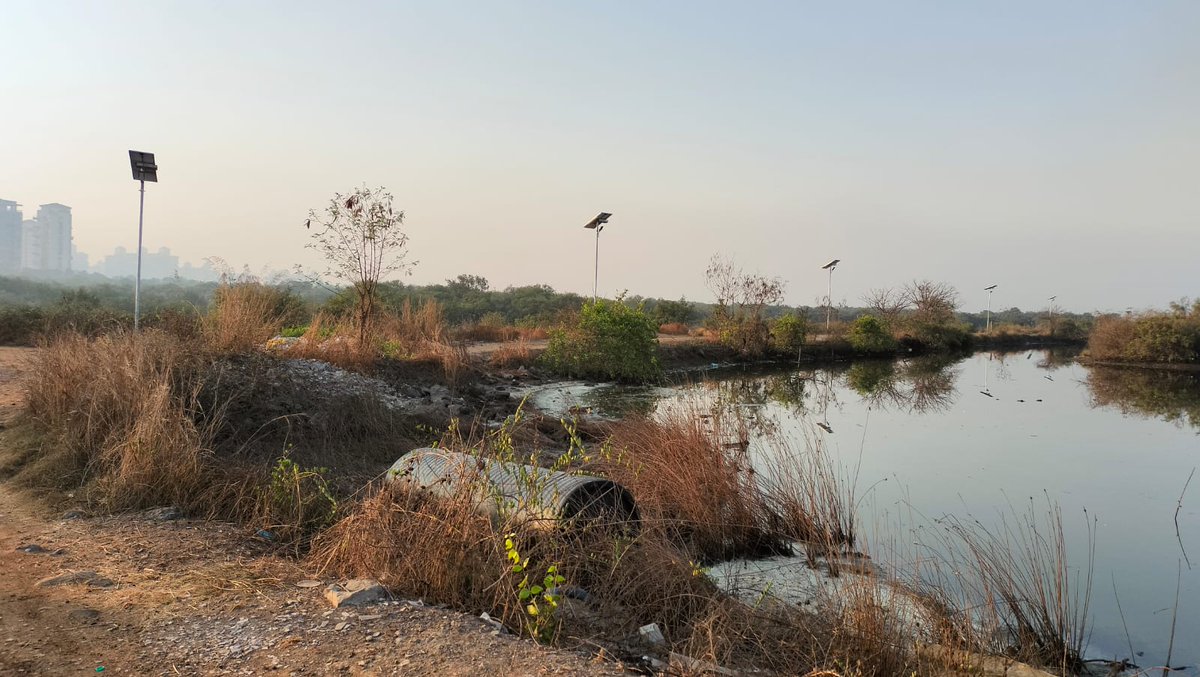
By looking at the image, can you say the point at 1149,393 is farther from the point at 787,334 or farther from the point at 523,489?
the point at 523,489

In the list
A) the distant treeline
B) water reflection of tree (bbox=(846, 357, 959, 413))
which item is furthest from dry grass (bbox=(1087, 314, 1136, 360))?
the distant treeline

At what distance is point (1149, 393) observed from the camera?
20125 mm

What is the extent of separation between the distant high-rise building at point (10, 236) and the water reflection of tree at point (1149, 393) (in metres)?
73.0

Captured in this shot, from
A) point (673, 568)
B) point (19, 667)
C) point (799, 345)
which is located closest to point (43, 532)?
point (19, 667)

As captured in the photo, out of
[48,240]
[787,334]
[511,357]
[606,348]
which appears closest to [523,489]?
[606,348]

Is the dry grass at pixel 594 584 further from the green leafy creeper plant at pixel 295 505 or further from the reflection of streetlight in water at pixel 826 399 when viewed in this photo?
the reflection of streetlight in water at pixel 826 399

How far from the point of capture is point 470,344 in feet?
69.4

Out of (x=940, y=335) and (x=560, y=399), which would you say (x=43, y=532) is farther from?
(x=940, y=335)

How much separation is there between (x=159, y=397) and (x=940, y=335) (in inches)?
1626

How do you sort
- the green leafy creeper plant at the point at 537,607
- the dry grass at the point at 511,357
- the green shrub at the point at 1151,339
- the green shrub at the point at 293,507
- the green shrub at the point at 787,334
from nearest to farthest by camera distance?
the green leafy creeper plant at the point at 537,607 < the green shrub at the point at 293,507 < the dry grass at the point at 511,357 < the green shrub at the point at 787,334 < the green shrub at the point at 1151,339

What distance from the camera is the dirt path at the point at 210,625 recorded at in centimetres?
279

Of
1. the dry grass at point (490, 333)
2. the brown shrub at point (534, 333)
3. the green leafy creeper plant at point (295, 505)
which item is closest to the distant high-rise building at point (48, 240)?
the dry grass at point (490, 333)

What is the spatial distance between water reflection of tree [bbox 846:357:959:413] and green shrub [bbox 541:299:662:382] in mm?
5957

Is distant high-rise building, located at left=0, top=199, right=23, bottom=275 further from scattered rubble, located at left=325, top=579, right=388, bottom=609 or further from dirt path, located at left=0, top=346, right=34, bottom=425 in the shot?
scattered rubble, located at left=325, top=579, right=388, bottom=609
